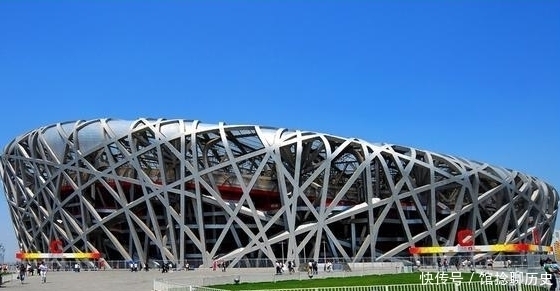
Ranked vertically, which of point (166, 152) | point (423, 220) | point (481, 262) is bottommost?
point (481, 262)

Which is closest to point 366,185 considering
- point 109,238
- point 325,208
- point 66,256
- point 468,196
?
point 325,208

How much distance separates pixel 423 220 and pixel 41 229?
43597 mm

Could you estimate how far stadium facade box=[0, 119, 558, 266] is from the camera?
61.8 metres

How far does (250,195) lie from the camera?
67000 mm

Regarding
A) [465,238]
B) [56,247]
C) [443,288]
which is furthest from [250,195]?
[443,288]

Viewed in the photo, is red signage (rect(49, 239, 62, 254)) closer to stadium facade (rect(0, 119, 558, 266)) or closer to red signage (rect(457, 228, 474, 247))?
stadium facade (rect(0, 119, 558, 266))

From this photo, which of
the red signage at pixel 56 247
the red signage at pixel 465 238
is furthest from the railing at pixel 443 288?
the red signage at pixel 56 247

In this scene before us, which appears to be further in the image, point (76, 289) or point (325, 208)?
point (325, 208)

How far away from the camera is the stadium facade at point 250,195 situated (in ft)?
203

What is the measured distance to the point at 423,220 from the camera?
63188mm

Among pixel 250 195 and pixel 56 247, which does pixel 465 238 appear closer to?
pixel 250 195

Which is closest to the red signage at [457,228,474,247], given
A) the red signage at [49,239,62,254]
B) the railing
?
the railing

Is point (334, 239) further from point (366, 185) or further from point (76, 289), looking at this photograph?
point (76, 289)

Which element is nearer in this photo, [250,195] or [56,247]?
[56,247]
